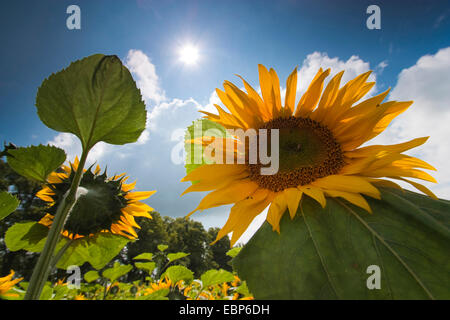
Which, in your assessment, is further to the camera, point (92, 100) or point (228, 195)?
point (228, 195)

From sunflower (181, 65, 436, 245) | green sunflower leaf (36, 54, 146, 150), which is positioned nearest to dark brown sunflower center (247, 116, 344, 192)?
sunflower (181, 65, 436, 245)

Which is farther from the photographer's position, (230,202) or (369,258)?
(230,202)

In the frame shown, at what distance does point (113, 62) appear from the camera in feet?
2.03

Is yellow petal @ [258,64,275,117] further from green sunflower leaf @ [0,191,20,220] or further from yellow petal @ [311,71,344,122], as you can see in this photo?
green sunflower leaf @ [0,191,20,220]

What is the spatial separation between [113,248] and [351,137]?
1260 millimetres

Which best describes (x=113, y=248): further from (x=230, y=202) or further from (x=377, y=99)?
(x=377, y=99)

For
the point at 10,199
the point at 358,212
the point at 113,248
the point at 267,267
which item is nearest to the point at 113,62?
the point at 10,199

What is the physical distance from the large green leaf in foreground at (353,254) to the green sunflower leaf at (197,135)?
446 mm

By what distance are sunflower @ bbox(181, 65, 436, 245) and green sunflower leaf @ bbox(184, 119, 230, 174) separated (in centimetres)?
4

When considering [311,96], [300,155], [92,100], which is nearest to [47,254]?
[92,100]

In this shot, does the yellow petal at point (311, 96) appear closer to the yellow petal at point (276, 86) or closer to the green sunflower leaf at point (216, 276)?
the yellow petal at point (276, 86)

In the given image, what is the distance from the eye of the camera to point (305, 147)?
126 cm

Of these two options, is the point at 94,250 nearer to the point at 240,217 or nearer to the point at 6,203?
the point at 6,203

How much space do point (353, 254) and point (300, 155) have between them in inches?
27.4
